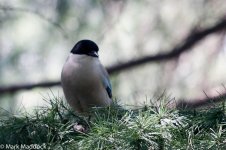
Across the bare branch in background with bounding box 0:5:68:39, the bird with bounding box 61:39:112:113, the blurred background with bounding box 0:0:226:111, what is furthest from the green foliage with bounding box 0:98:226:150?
the bare branch in background with bounding box 0:5:68:39

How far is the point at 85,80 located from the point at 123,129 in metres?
1.16

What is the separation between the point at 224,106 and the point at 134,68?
1.72 metres

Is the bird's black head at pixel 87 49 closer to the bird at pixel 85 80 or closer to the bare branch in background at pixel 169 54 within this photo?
the bird at pixel 85 80

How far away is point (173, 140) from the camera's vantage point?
1.63m

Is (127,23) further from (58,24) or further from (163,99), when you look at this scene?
(163,99)

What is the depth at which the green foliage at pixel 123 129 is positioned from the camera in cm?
162

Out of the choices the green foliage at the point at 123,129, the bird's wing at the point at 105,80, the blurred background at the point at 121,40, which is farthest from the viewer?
the blurred background at the point at 121,40

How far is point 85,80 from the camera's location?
2.80 metres

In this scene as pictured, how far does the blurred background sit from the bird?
1.55 feet

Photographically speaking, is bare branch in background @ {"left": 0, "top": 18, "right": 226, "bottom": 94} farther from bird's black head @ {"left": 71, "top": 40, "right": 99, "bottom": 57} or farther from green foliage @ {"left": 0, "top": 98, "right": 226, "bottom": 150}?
green foliage @ {"left": 0, "top": 98, "right": 226, "bottom": 150}

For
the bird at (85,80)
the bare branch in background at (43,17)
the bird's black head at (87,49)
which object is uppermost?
the bare branch in background at (43,17)

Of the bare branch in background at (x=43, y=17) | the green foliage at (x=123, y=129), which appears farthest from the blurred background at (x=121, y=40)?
the green foliage at (x=123, y=129)

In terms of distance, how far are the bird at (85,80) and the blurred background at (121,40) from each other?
18.6 inches

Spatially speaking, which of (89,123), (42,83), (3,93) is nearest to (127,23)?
(42,83)
